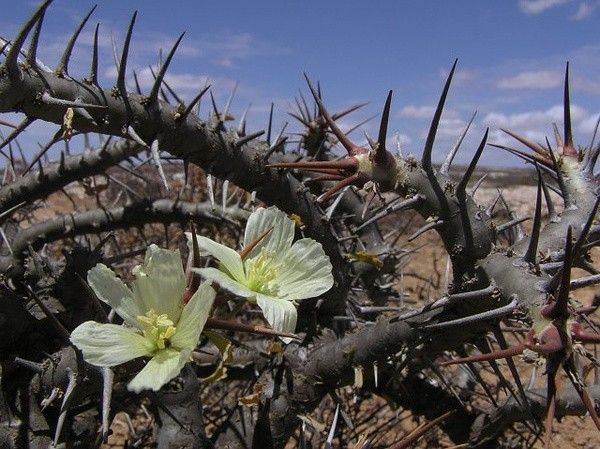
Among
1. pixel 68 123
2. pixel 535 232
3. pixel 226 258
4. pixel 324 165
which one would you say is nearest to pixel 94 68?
pixel 68 123

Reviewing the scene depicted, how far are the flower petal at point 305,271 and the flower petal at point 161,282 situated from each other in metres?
0.20

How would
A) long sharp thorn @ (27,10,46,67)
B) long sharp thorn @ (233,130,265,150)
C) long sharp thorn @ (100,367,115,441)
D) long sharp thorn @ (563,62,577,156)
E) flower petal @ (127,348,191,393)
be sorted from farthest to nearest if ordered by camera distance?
long sharp thorn @ (233,130,265,150) < long sharp thorn @ (563,62,577,156) < long sharp thorn @ (27,10,46,67) < long sharp thorn @ (100,367,115,441) < flower petal @ (127,348,191,393)

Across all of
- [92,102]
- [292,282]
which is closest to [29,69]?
[92,102]

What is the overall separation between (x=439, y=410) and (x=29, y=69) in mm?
2233

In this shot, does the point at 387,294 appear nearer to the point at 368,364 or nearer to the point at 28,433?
the point at 368,364

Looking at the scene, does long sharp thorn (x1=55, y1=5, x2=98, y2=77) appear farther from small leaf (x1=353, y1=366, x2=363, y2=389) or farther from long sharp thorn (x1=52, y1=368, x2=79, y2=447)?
small leaf (x1=353, y1=366, x2=363, y2=389)

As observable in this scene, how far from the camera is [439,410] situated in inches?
114

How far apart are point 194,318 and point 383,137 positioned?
61 centimetres

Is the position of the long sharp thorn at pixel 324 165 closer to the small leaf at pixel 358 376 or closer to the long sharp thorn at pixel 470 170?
the long sharp thorn at pixel 470 170

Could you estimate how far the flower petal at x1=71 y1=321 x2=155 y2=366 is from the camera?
101cm

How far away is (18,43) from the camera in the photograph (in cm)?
128

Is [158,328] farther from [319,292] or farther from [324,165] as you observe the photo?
[324,165]

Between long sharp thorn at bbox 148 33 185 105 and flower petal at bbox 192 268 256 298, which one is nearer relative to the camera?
flower petal at bbox 192 268 256 298

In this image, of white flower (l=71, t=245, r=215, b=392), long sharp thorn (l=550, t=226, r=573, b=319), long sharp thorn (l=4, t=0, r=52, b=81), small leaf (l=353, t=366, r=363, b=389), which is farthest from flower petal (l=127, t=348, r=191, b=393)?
small leaf (l=353, t=366, r=363, b=389)
